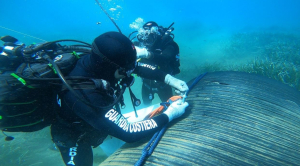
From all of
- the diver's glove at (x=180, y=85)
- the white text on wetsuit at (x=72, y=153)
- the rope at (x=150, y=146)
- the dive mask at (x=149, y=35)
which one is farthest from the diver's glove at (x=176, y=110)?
the dive mask at (x=149, y=35)

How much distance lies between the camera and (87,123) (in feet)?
6.18

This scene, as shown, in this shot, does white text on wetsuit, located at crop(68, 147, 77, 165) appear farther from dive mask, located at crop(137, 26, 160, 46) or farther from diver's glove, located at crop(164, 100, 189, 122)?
dive mask, located at crop(137, 26, 160, 46)

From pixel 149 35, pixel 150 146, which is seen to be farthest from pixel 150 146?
pixel 149 35

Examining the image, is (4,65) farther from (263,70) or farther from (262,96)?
(263,70)

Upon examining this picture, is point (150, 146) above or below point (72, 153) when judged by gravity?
above

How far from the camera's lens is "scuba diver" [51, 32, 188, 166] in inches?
59.9

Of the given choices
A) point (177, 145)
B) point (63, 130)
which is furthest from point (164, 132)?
point (63, 130)

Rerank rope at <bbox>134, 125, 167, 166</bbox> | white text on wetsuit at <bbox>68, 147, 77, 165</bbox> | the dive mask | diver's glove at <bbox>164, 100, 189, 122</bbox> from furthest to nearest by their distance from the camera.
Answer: the dive mask, white text on wetsuit at <bbox>68, 147, 77, 165</bbox>, diver's glove at <bbox>164, 100, 189, 122</bbox>, rope at <bbox>134, 125, 167, 166</bbox>

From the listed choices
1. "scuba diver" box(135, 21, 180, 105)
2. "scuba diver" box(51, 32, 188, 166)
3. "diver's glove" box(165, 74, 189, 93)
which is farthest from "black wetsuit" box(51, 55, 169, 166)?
"scuba diver" box(135, 21, 180, 105)

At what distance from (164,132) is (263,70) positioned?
815cm

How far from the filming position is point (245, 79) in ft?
7.89

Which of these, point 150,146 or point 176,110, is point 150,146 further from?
point 176,110

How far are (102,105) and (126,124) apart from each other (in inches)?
14.1

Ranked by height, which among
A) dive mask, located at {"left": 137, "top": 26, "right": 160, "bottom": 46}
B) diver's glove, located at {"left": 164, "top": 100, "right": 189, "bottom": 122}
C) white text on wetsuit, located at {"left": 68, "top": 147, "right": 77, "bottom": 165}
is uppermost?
dive mask, located at {"left": 137, "top": 26, "right": 160, "bottom": 46}
